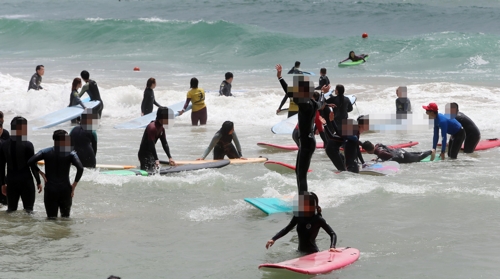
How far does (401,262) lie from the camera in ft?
21.3

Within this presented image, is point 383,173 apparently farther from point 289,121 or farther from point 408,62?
point 408,62

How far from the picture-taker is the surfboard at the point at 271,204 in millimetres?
8125

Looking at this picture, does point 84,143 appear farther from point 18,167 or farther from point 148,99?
point 148,99

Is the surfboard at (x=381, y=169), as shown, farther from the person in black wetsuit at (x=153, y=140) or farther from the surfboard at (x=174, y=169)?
the person in black wetsuit at (x=153, y=140)

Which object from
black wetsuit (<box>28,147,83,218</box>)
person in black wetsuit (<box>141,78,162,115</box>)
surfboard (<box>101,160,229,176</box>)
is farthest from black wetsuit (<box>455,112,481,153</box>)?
black wetsuit (<box>28,147,83,218</box>)

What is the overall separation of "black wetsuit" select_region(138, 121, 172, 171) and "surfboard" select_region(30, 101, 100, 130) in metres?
6.12

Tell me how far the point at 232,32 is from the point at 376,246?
33001 millimetres

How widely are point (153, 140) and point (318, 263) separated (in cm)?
421

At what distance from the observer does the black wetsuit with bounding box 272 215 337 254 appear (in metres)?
6.23

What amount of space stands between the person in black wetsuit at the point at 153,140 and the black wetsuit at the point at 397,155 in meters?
3.74

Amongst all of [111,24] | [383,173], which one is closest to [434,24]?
[111,24]

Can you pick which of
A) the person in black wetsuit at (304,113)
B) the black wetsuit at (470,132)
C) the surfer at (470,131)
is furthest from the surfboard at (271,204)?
the black wetsuit at (470,132)

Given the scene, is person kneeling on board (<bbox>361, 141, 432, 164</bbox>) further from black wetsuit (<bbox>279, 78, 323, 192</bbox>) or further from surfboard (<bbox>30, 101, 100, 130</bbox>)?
surfboard (<bbox>30, 101, 100, 130</bbox>)

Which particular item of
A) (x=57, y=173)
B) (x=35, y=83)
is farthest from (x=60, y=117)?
(x=57, y=173)
